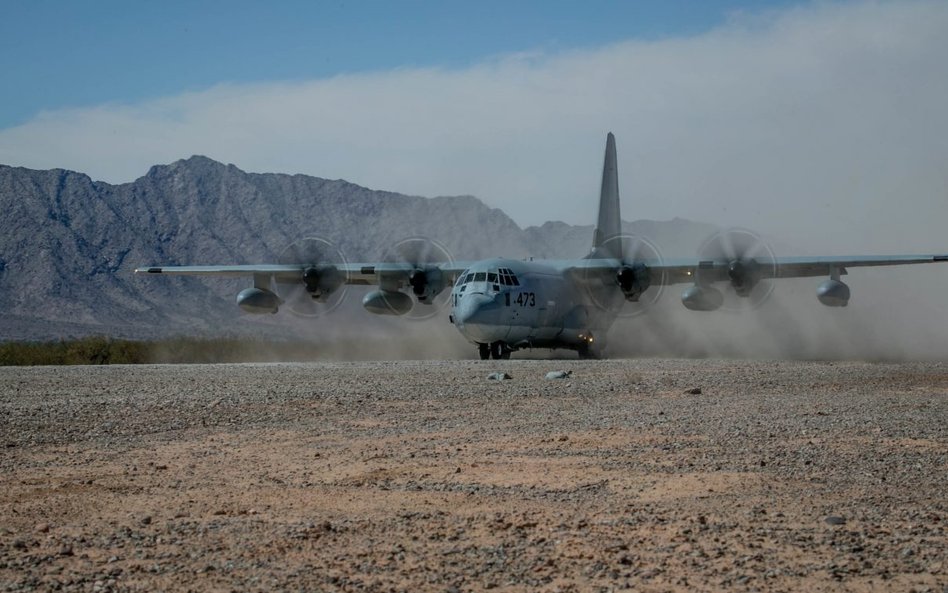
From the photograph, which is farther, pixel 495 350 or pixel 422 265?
pixel 422 265

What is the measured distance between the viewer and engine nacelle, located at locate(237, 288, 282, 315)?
3706cm

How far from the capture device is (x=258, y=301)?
1470 inches

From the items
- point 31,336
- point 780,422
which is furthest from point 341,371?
point 31,336

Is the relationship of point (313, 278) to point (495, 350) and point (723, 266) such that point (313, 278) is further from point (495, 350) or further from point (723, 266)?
point (723, 266)

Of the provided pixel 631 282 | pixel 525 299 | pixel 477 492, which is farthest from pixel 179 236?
pixel 477 492

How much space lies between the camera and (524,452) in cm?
1212

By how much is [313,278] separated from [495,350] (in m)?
8.28

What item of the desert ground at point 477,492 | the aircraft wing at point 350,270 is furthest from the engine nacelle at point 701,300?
the desert ground at point 477,492

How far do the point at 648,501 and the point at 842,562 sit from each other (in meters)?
2.32

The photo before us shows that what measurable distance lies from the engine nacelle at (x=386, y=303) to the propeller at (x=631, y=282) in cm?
642

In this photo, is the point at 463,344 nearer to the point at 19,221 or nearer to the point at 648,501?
the point at 648,501

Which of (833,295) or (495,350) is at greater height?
(833,295)

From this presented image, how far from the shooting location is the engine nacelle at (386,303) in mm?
38219

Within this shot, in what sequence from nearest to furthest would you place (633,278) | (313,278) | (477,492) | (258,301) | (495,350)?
(477,492) < (495,350) < (633,278) < (258,301) < (313,278)
